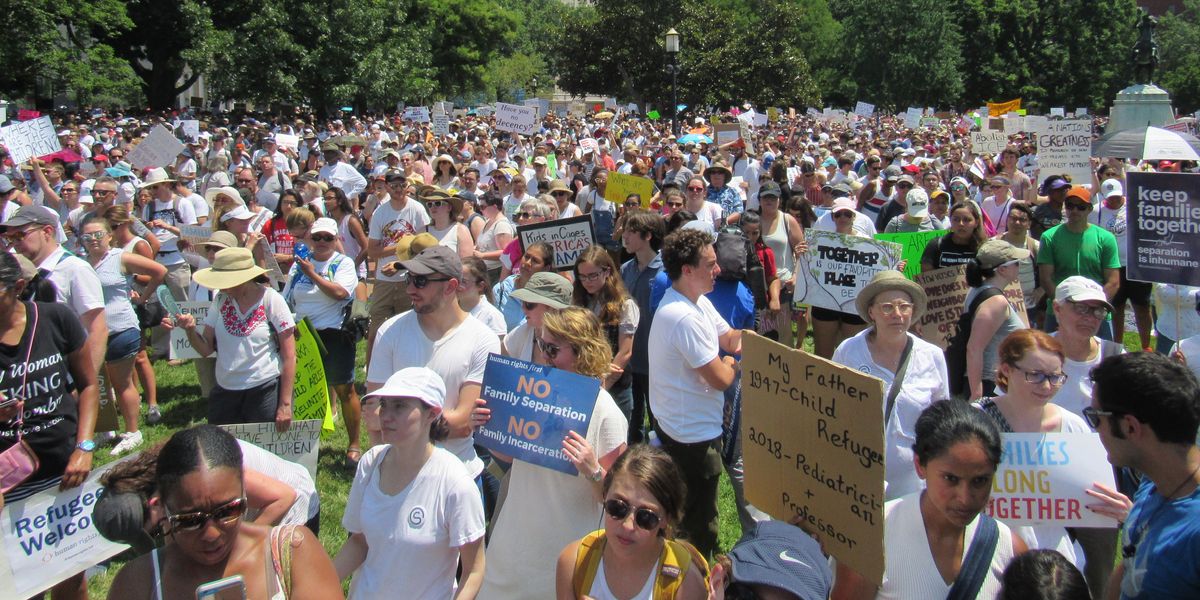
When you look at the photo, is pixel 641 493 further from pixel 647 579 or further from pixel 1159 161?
pixel 1159 161

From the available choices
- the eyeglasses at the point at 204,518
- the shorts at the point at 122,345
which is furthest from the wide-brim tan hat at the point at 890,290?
the shorts at the point at 122,345

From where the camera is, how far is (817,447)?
3164 millimetres

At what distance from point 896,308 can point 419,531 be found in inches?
88.1

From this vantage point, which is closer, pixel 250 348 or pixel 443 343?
pixel 443 343

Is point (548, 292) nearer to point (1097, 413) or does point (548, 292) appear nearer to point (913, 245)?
point (1097, 413)

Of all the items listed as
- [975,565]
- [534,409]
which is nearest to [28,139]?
[534,409]

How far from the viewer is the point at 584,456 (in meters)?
3.61

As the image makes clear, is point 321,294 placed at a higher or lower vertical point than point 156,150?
lower

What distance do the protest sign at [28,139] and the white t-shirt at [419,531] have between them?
34.1ft

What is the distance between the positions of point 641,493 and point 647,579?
275 millimetres

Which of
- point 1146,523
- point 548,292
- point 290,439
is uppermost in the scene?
point 548,292

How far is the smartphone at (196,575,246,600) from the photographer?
96.5 inches

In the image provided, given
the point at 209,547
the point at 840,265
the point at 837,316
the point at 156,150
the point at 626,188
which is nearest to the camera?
the point at 209,547

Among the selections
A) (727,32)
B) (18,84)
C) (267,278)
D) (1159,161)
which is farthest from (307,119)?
(267,278)
